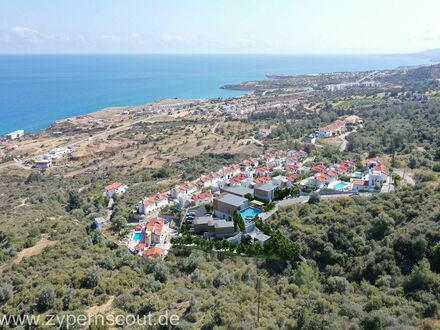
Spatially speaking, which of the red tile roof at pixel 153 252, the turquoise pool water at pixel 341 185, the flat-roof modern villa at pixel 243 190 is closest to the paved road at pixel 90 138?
the flat-roof modern villa at pixel 243 190

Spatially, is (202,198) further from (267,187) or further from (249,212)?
(249,212)

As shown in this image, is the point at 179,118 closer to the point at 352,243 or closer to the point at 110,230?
the point at 110,230

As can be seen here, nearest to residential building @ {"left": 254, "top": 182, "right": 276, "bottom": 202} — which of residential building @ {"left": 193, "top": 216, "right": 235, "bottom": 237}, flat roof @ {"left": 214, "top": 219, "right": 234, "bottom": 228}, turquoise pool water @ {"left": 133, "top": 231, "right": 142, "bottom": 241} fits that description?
residential building @ {"left": 193, "top": 216, "right": 235, "bottom": 237}

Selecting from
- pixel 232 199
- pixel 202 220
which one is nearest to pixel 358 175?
pixel 232 199

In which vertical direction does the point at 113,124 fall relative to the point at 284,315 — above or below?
below

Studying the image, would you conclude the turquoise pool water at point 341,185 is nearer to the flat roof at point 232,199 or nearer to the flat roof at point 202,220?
the flat roof at point 232,199

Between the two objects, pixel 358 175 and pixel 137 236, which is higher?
pixel 358 175

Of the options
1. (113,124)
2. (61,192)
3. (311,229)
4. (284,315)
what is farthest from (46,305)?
(113,124)
